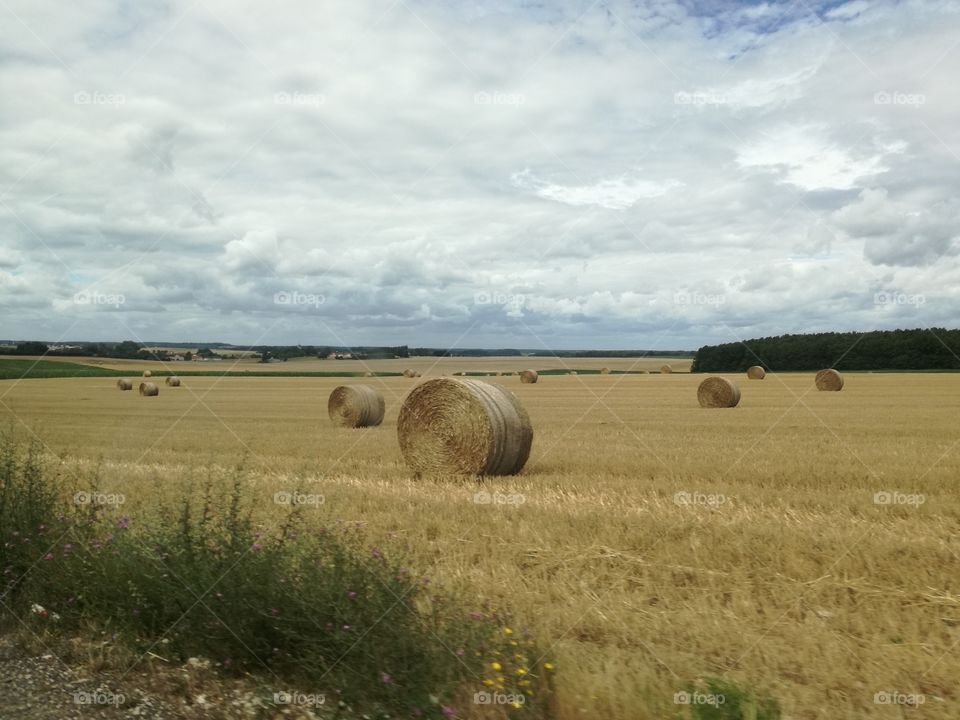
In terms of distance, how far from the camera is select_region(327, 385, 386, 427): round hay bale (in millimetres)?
24984

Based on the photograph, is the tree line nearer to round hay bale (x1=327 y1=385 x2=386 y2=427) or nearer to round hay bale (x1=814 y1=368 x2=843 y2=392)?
round hay bale (x1=814 y1=368 x2=843 y2=392)

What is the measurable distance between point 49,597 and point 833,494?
912 cm

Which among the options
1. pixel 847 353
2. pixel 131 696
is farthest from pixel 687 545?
pixel 847 353

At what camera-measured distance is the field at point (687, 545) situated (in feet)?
16.5

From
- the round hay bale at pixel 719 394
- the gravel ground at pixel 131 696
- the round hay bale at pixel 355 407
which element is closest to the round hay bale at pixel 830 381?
the round hay bale at pixel 719 394

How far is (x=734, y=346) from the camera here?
83.2 metres

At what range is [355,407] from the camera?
25.0 meters

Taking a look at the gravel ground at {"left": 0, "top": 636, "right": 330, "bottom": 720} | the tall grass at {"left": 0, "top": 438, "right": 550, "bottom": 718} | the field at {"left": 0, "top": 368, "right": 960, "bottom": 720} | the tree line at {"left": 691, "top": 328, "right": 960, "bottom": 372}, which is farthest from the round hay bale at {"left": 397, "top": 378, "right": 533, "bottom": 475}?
the tree line at {"left": 691, "top": 328, "right": 960, "bottom": 372}

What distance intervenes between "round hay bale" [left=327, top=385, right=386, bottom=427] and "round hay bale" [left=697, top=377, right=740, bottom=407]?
1371 cm

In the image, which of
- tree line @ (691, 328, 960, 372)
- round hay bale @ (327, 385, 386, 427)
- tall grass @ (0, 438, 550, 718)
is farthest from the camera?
tree line @ (691, 328, 960, 372)

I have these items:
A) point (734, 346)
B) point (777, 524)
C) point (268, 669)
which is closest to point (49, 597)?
point (268, 669)

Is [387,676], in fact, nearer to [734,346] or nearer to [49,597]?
[49,597]

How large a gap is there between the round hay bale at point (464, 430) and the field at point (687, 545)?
53cm

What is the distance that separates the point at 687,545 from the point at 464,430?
6.30m
